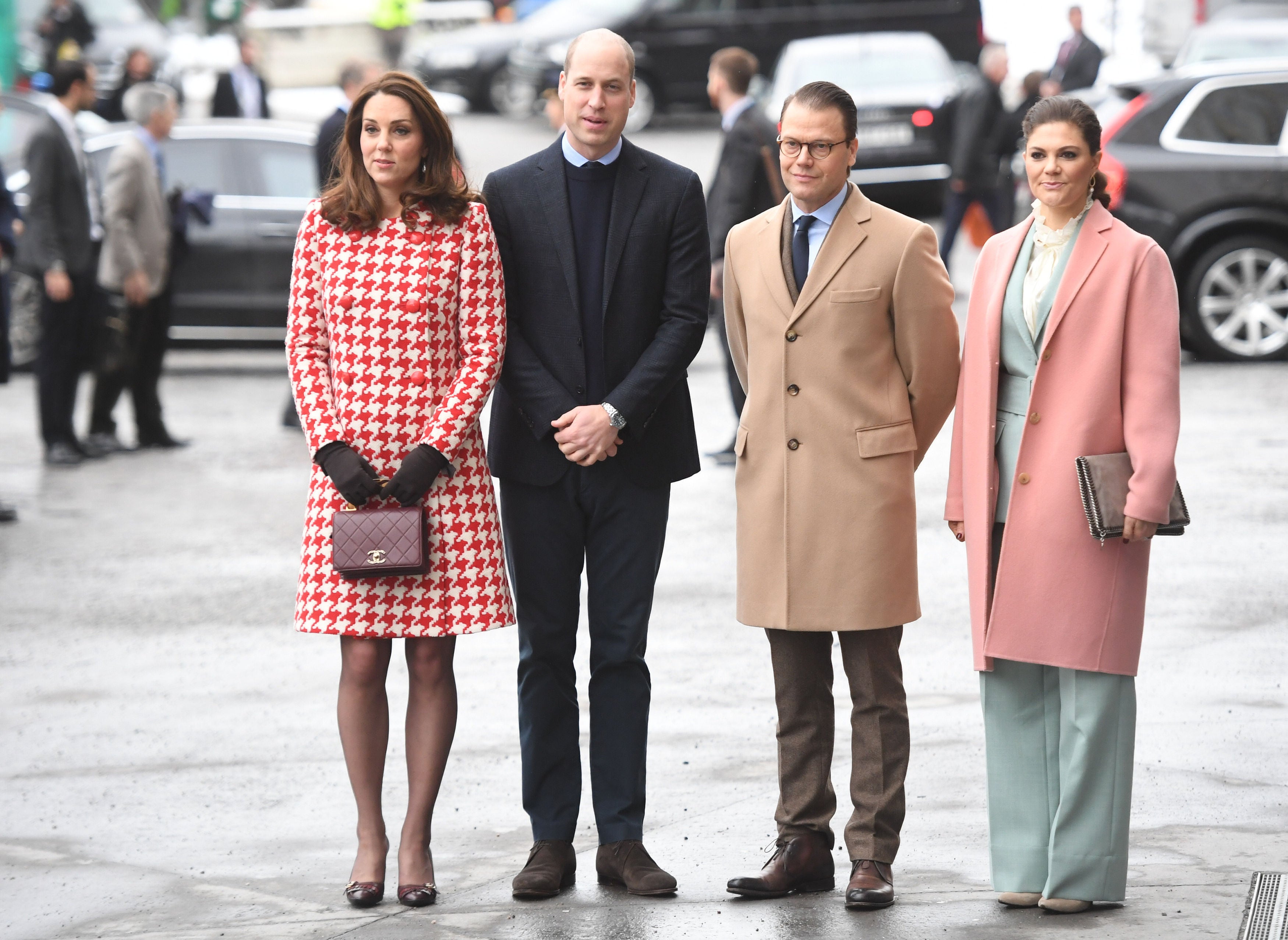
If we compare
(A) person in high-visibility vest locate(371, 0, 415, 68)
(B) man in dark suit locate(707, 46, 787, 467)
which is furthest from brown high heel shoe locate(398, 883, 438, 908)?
(A) person in high-visibility vest locate(371, 0, 415, 68)

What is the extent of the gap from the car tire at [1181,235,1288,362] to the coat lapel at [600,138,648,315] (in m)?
9.42

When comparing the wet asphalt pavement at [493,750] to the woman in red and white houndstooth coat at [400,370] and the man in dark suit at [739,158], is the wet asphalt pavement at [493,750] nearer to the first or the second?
the woman in red and white houndstooth coat at [400,370]

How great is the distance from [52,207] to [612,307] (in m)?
7.35

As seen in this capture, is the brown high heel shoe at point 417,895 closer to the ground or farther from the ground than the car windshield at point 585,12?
closer to the ground

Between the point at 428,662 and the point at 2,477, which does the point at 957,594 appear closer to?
the point at 428,662

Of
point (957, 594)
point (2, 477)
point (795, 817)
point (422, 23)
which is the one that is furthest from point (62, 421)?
point (422, 23)

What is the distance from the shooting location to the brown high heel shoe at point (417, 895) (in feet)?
15.8

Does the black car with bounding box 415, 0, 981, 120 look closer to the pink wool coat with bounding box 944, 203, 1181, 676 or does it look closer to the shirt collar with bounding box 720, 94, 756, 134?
the shirt collar with bounding box 720, 94, 756, 134

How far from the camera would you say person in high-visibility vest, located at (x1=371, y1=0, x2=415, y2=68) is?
3444 cm

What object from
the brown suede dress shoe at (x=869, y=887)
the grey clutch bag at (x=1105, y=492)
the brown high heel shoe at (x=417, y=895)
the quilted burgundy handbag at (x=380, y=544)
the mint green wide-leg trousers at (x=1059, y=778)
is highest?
the grey clutch bag at (x=1105, y=492)

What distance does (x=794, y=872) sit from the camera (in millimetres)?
4859

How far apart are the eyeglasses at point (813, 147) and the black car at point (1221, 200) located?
9192 mm

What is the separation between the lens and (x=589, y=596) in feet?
16.6

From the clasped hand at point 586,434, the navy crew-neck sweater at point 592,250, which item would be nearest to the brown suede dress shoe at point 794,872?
the clasped hand at point 586,434
